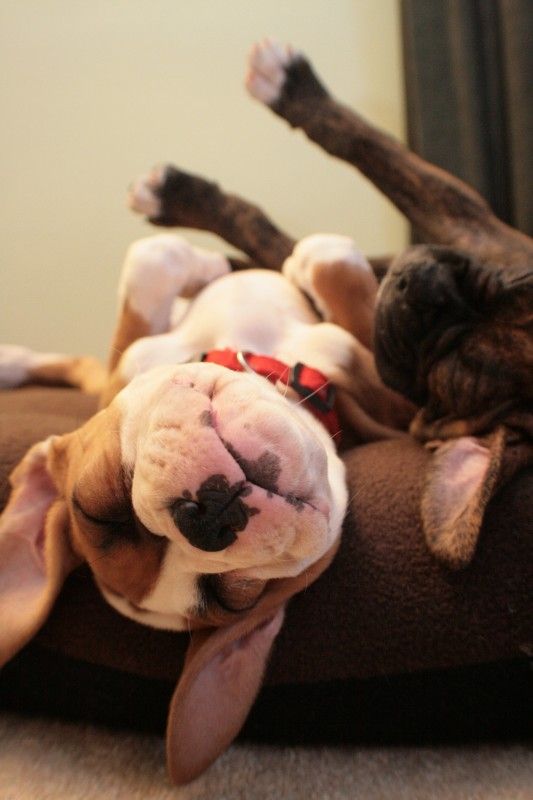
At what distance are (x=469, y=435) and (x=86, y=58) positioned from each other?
2670 mm

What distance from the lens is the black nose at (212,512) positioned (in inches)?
37.3

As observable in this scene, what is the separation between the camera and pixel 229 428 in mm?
999

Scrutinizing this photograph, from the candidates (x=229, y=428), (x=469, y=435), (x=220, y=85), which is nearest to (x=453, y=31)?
(x=220, y=85)

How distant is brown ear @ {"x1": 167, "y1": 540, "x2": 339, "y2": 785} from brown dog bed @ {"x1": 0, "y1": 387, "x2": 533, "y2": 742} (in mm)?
40

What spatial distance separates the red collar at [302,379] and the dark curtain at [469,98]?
1.41 meters

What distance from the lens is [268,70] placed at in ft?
6.39

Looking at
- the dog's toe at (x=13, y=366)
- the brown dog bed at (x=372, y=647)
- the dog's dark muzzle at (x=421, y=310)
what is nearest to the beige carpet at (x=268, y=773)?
the brown dog bed at (x=372, y=647)

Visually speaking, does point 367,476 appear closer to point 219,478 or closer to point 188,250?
point 219,478

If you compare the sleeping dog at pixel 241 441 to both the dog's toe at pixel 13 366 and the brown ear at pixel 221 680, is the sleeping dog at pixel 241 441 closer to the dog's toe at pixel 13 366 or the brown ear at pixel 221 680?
the brown ear at pixel 221 680

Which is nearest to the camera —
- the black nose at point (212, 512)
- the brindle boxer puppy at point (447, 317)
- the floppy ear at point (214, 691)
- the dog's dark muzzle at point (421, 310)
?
the black nose at point (212, 512)

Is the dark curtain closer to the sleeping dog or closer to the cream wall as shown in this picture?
the cream wall

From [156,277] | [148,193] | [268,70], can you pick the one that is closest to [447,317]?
[156,277]

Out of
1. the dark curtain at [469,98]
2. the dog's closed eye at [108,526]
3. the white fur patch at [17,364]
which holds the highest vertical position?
the dark curtain at [469,98]

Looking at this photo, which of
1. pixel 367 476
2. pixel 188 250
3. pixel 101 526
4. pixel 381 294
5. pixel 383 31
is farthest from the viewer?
pixel 383 31
